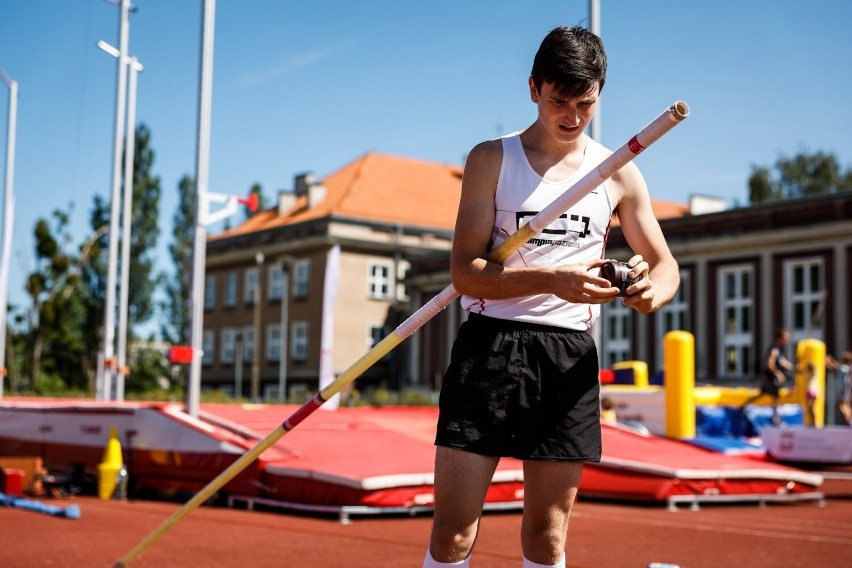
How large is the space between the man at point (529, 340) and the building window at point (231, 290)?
59836 mm

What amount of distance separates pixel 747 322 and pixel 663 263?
36819mm

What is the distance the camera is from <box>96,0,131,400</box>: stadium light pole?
21.3 metres

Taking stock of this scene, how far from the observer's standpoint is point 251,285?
61312 mm

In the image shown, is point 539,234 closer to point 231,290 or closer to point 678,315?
point 678,315

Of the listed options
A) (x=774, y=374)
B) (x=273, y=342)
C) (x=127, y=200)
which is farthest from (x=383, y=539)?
(x=273, y=342)

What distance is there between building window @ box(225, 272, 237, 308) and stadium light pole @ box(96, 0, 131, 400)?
3883cm

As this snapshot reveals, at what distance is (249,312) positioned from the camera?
203 ft

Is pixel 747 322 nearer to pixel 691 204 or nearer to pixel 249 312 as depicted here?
pixel 691 204

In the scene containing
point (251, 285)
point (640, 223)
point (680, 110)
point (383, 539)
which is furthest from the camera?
point (251, 285)

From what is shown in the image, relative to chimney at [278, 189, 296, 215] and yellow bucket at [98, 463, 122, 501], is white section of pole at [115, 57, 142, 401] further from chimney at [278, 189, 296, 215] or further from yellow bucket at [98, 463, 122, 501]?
chimney at [278, 189, 296, 215]

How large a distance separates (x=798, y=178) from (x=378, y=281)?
927 inches

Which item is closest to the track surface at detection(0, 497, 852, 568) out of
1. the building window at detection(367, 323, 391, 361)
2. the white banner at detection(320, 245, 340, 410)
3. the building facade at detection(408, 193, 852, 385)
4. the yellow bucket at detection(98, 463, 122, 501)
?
A: the yellow bucket at detection(98, 463, 122, 501)

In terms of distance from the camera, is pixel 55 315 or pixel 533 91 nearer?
pixel 533 91

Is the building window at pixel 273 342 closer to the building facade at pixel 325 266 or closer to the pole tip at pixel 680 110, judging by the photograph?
the building facade at pixel 325 266
